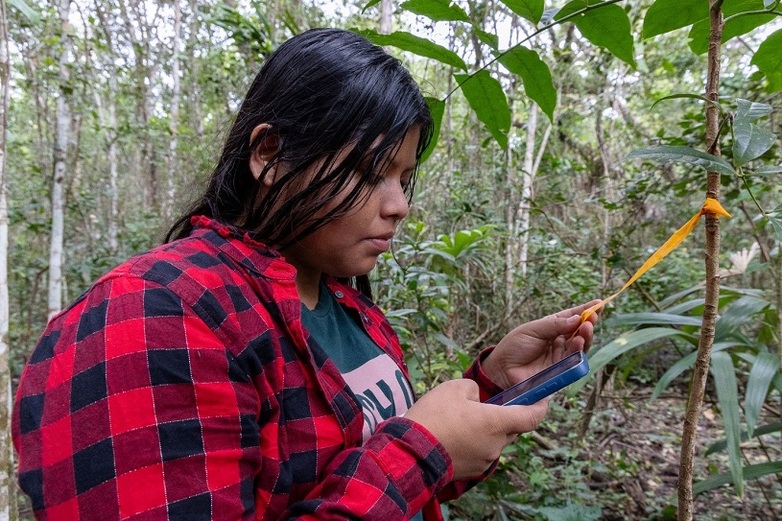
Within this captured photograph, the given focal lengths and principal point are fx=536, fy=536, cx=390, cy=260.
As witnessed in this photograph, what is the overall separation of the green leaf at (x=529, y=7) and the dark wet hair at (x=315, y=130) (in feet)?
0.60

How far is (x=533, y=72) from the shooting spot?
0.86 m

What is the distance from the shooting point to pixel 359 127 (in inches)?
29.5

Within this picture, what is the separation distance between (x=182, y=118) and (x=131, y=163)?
3.09 ft

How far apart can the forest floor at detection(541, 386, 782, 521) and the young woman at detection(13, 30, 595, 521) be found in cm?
166

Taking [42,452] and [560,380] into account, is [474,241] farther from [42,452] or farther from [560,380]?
[42,452]

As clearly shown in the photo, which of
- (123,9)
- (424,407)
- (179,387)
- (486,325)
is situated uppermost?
(123,9)

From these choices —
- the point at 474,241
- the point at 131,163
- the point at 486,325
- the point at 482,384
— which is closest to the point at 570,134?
the point at 486,325

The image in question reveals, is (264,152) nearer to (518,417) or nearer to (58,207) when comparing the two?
(518,417)

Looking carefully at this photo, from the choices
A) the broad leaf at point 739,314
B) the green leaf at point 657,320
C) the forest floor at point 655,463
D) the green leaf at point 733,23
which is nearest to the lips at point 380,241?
the green leaf at point 733,23

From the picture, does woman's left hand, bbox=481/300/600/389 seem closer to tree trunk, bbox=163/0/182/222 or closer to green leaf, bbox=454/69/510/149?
green leaf, bbox=454/69/510/149

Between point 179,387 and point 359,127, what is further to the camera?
point 359,127

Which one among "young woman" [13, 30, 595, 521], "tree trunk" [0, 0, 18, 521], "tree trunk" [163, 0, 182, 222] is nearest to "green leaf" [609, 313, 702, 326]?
"young woman" [13, 30, 595, 521]

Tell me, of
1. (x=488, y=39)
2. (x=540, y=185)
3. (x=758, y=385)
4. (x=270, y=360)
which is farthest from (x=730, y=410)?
(x=540, y=185)

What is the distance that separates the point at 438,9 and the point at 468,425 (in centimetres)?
61
